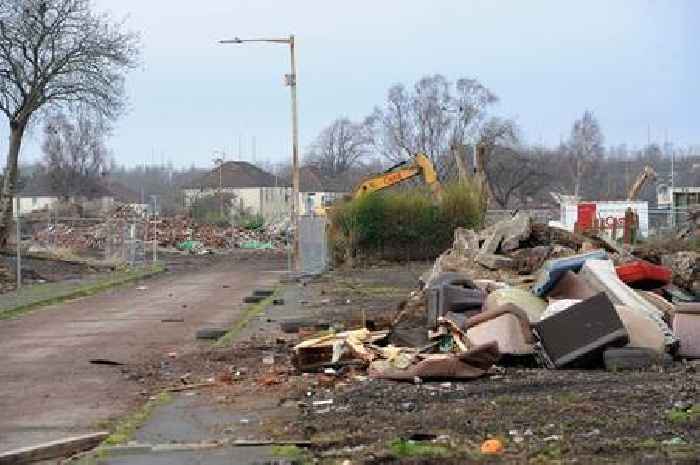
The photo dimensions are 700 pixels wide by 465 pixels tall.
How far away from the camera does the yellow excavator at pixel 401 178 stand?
45000mm

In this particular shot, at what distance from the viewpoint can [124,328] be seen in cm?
2072

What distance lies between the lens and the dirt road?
36.2 ft

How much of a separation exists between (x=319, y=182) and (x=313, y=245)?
81.7m

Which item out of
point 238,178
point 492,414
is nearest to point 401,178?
point 492,414

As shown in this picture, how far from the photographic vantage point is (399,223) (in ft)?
144

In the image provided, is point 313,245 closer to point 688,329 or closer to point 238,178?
point 688,329

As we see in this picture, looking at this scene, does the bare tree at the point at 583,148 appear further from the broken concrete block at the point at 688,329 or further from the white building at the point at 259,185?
the broken concrete block at the point at 688,329

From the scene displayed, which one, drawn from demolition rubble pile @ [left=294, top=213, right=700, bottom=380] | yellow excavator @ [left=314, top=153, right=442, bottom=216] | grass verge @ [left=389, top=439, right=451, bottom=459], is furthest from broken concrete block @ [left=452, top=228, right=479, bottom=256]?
grass verge @ [left=389, top=439, right=451, bottom=459]

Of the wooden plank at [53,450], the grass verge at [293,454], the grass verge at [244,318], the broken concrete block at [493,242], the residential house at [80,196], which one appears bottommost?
the grass verge at [244,318]

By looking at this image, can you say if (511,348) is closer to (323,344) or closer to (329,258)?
(323,344)

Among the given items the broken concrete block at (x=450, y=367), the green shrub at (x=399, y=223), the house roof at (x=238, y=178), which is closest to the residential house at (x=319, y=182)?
the house roof at (x=238, y=178)

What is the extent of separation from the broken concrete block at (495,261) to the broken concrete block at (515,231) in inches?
42.2

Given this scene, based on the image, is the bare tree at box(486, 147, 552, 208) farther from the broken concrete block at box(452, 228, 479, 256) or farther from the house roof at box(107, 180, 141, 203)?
the broken concrete block at box(452, 228, 479, 256)

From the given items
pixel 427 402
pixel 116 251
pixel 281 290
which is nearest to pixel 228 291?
pixel 281 290
